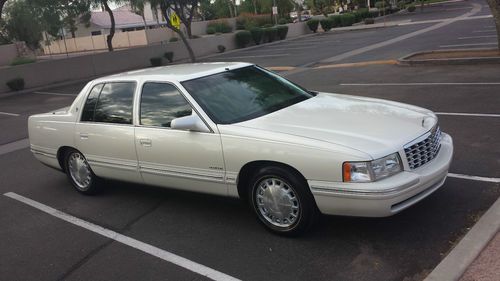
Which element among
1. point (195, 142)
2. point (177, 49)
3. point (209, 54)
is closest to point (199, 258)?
point (195, 142)

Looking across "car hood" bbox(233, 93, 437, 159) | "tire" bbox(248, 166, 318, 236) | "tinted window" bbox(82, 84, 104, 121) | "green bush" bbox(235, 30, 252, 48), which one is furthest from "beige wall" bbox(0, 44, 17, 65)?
"tire" bbox(248, 166, 318, 236)

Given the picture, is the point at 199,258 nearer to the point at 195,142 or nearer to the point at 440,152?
the point at 195,142

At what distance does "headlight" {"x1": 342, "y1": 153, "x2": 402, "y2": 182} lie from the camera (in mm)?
3830

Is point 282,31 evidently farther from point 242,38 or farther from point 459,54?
point 459,54

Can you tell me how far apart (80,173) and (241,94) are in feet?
8.01

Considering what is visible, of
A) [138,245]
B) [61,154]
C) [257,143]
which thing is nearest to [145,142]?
[138,245]

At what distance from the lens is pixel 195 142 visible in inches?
185

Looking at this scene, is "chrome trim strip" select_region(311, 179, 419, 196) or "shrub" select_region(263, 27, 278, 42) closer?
"chrome trim strip" select_region(311, 179, 419, 196)

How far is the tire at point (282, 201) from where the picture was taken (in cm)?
414

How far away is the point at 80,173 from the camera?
6184mm

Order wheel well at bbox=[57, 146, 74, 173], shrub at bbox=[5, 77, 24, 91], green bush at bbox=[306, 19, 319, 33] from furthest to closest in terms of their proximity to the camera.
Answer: green bush at bbox=[306, 19, 319, 33], shrub at bbox=[5, 77, 24, 91], wheel well at bbox=[57, 146, 74, 173]

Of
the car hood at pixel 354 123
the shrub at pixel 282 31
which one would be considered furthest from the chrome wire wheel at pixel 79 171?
the shrub at pixel 282 31

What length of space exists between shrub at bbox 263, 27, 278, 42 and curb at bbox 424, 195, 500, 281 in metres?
33.2

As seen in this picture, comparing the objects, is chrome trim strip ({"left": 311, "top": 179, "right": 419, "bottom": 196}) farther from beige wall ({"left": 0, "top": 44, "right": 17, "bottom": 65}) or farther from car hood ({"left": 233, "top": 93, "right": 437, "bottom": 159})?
beige wall ({"left": 0, "top": 44, "right": 17, "bottom": 65})
